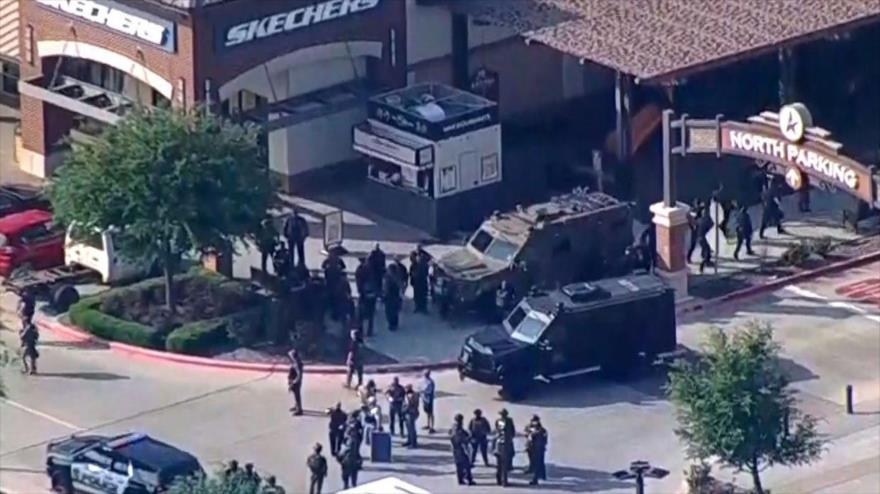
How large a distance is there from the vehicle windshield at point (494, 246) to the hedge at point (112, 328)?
22.7ft

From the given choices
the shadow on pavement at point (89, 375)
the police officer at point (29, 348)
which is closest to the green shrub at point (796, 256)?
the shadow on pavement at point (89, 375)

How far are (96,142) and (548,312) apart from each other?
10651mm

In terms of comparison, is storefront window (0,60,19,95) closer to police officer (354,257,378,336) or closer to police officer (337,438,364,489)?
police officer (354,257,378,336)

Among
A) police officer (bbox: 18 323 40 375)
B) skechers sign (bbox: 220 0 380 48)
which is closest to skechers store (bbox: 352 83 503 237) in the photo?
skechers sign (bbox: 220 0 380 48)

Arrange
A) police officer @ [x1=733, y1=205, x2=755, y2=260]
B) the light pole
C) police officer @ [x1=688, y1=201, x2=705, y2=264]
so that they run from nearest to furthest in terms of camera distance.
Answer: the light pole
police officer @ [x1=688, y1=201, x2=705, y2=264]
police officer @ [x1=733, y1=205, x2=755, y2=260]

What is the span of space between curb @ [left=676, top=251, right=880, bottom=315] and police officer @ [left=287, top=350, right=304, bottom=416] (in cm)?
912

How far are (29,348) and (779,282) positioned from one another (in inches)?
626

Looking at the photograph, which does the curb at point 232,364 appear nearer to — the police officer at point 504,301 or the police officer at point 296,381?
the police officer at point 296,381

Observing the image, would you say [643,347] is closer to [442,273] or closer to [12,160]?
[442,273]

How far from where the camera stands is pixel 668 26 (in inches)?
2970

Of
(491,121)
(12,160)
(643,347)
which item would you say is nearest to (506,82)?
(491,121)

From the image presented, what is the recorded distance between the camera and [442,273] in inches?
2709

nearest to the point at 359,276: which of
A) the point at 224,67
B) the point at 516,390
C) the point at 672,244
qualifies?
the point at 516,390

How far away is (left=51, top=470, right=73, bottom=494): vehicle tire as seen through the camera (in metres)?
59.8
